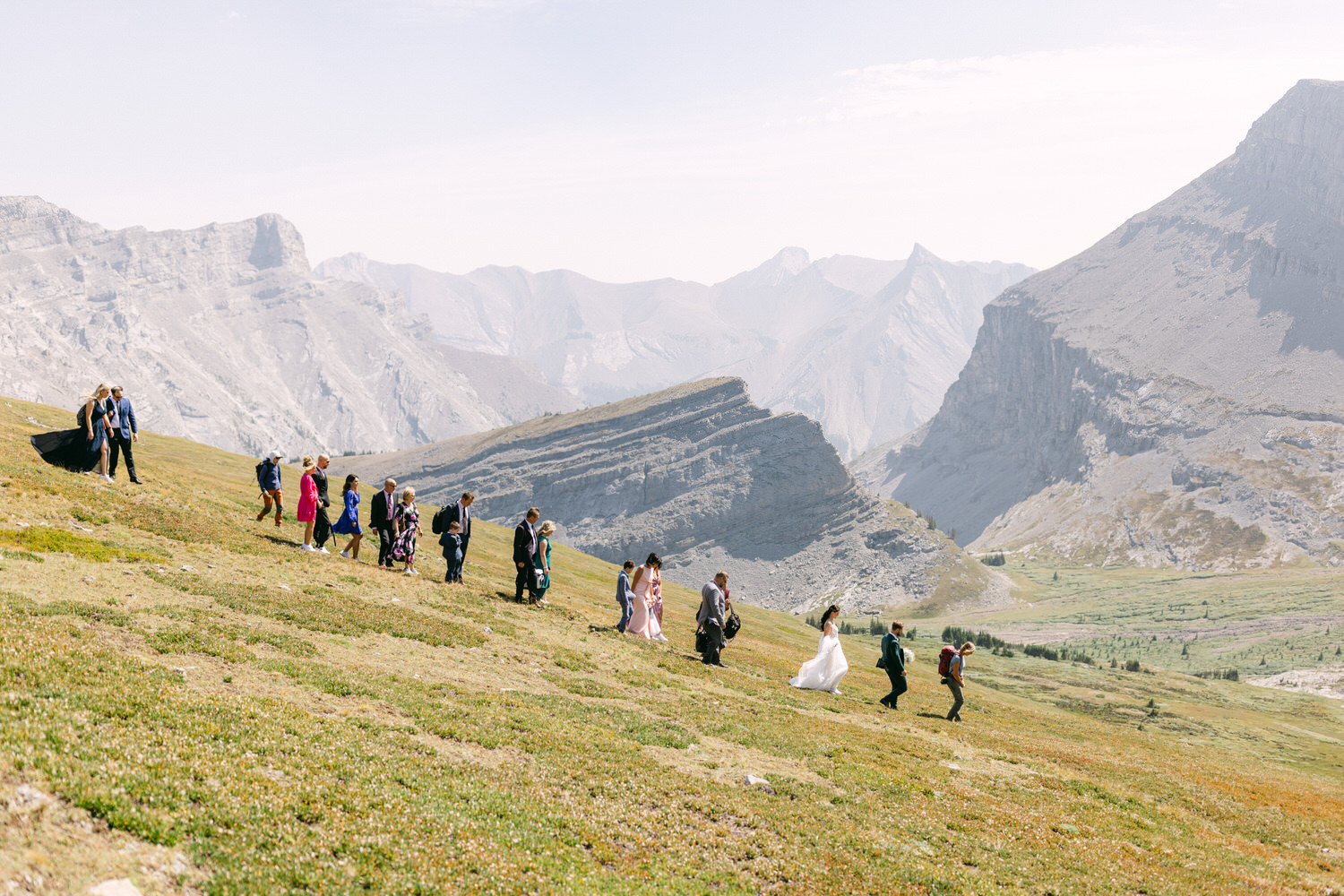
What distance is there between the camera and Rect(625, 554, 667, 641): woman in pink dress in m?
37.9

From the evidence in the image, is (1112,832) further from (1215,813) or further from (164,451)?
(164,451)

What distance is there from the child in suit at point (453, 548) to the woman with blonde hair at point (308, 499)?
17.5 ft

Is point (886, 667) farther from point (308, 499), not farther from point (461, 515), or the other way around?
point (308, 499)

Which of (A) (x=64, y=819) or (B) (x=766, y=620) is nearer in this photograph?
(A) (x=64, y=819)

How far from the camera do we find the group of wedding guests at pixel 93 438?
3472 cm

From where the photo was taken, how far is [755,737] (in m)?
23.1

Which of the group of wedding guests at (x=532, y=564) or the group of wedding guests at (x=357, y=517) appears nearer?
the group of wedding guests at (x=357, y=517)

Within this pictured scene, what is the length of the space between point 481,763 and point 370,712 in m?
3.09

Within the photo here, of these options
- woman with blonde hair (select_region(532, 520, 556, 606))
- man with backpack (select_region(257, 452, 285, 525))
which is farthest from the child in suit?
man with backpack (select_region(257, 452, 285, 525))

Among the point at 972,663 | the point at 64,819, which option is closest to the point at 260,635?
the point at 64,819

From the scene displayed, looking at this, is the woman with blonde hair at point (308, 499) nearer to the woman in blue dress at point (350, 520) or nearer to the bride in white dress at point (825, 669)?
the woman in blue dress at point (350, 520)

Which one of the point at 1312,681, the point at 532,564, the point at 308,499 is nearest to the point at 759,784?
the point at 532,564

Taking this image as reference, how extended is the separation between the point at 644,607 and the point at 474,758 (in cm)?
2181

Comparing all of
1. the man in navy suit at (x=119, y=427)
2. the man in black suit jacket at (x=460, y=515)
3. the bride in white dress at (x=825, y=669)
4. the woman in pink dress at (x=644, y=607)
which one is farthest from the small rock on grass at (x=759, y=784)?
the man in navy suit at (x=119, y=427)
